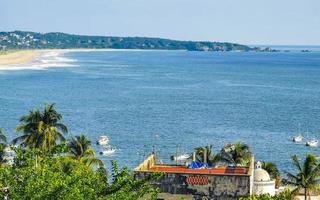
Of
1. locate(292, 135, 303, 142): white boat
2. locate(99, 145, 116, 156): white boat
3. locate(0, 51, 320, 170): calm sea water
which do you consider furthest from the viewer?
locate(292, 135, 303, 142): white boat

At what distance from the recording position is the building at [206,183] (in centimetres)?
5100

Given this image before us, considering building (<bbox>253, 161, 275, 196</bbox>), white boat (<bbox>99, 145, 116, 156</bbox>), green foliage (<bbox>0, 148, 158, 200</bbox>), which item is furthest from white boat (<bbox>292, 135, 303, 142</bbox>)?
green foliage (<bbox>0, 148, 158, 200</bbox>)

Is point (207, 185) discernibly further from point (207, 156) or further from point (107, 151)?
point (107, 151)

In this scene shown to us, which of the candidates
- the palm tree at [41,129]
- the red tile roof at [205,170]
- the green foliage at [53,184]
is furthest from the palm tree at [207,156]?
the green foliage at [53,184]

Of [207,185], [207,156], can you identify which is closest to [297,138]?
[207,156]

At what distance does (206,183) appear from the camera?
168 feet

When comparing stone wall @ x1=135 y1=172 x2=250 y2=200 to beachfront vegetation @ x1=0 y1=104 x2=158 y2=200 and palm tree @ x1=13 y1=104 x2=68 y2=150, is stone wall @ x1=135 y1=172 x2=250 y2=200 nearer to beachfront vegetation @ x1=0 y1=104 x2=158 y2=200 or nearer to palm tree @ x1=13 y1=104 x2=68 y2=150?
palm tree @ x1=13 y1=104 x2=68 y2=150

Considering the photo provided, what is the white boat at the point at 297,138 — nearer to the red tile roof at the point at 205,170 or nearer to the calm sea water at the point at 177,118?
the calm sea water at the point at 177,118

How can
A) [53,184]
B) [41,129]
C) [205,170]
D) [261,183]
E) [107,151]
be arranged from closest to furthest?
[53,184]
[205,170]
[261,183]
[41,129]
[107,151]

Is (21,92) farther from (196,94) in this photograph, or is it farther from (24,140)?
(24,140)

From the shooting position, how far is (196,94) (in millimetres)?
196750

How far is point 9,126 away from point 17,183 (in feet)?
328

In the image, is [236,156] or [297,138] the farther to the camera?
[297,138]

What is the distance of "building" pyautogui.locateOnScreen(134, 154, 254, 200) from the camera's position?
51000 mm
